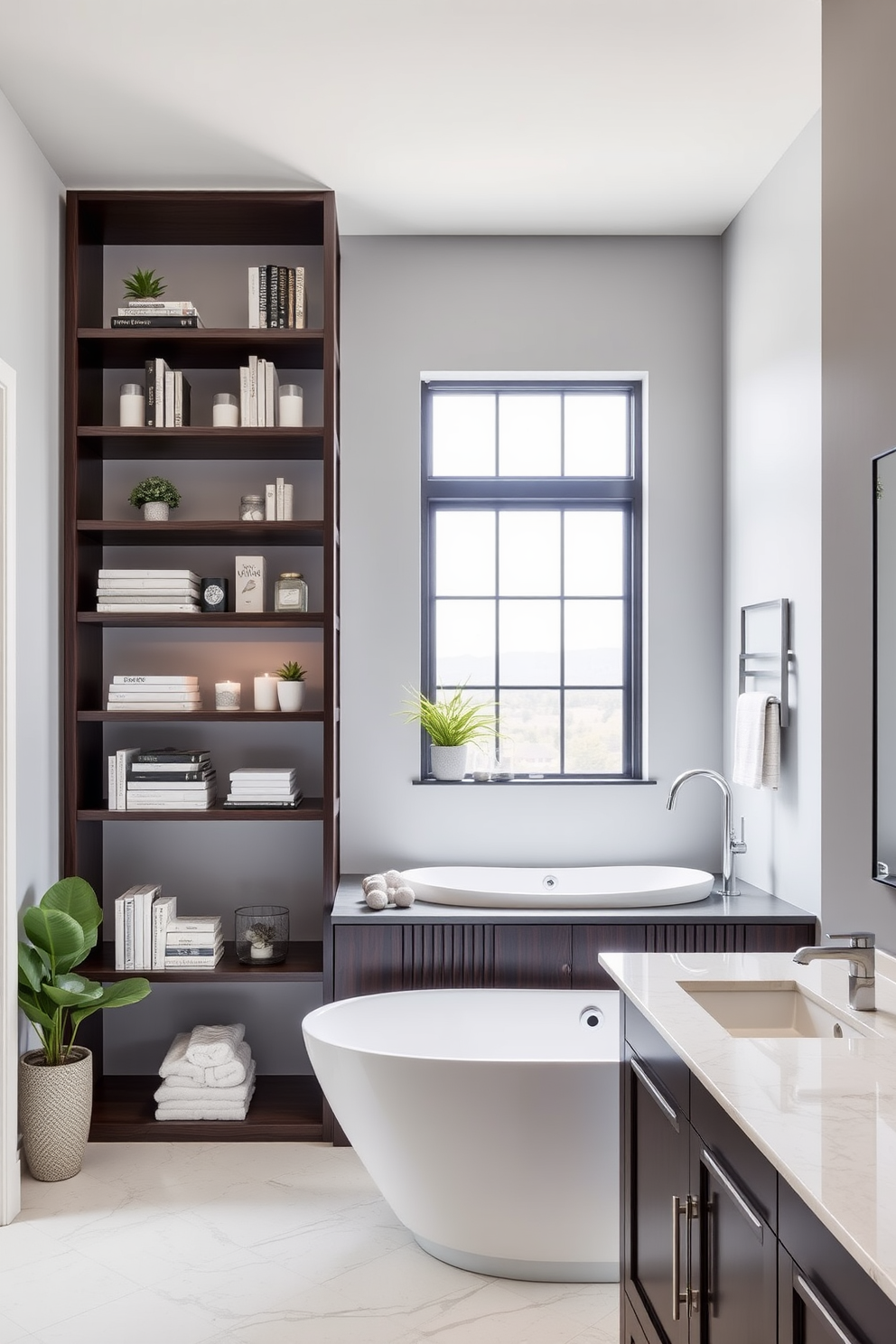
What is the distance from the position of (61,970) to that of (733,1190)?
7.22 ft

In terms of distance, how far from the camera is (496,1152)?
7.79 ft

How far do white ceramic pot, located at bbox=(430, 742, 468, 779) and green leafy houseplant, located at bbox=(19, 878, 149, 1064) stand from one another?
1206 mm

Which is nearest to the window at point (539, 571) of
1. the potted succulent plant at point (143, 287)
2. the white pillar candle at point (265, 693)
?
the white pillar candle at point (265, 693)

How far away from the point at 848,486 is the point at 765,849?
166cm

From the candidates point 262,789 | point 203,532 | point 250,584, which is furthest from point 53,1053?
point 203,532

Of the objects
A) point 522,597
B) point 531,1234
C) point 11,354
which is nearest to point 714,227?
point 522,597

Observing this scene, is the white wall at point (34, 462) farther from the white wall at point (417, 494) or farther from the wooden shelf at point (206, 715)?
the white wall at point (417, 494)

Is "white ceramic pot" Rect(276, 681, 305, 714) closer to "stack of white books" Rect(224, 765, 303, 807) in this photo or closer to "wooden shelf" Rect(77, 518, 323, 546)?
"stack of white books" Rect(224, 765, 303, 807)

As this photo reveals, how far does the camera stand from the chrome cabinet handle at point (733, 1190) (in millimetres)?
1300

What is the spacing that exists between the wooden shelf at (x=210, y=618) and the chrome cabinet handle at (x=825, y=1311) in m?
2.47

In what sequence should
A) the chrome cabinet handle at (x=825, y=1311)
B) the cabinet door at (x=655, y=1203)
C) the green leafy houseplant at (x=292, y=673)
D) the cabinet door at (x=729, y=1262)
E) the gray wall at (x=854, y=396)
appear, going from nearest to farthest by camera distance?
the chrome cabinet handle at (x=825, y=1311), the cabinet door at (x=729, y=1262), the cabinet door at (x=655, y=1203), the gray wall at (x=854, y=396), the green leafy houseplant at (x=292, y=673)

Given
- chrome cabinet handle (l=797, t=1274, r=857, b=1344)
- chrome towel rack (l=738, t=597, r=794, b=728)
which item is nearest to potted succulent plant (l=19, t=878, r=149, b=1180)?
chrome towel rack (l=738, t=597, r=794, b=728)

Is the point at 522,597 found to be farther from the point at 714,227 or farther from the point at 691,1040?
the point at 691,1040

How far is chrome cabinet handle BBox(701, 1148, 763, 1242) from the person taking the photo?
1.30 metres
